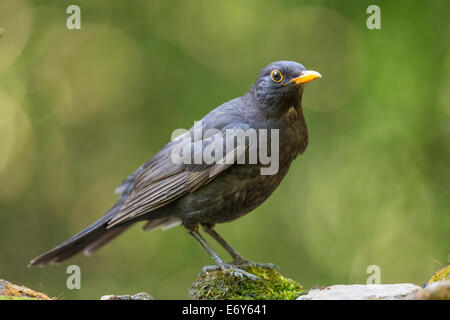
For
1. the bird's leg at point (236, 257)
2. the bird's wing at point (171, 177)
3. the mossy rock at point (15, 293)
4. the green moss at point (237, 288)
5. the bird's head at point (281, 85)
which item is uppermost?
the bird's head at point (281, 85)

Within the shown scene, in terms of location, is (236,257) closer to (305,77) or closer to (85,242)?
(85,242)

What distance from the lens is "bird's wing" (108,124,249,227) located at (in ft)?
14.5

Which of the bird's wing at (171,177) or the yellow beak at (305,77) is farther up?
the yellow beak at (305,77)

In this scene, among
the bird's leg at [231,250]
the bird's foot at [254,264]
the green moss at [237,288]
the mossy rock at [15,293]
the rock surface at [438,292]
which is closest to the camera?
the rock surface at [438,292]

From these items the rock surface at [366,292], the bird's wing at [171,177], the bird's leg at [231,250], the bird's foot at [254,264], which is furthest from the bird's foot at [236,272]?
the bird's wing at [171,177]

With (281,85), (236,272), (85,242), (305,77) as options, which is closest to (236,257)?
(236,272)

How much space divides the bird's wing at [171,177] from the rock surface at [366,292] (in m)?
1.38

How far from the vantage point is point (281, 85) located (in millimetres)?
4469

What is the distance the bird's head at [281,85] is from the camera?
4426 millimetres

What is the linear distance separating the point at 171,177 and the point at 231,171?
66 centimetres

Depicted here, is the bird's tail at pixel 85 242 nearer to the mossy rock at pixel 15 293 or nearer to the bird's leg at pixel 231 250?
the bird's leg at pixel 231 250

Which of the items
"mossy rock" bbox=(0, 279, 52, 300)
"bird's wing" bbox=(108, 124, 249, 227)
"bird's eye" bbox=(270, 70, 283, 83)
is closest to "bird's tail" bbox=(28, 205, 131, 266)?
"bird's wing" bbox=(108, 124, 249, 227)

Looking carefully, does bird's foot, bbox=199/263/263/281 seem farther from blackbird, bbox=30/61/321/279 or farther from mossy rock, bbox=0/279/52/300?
mossy rock, bbox=0/279/52/300
